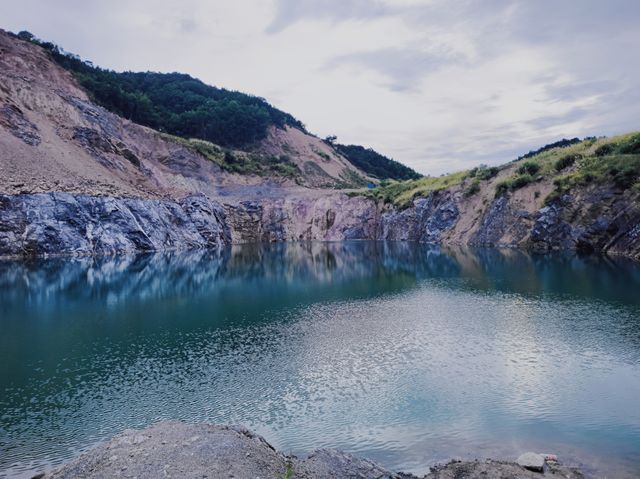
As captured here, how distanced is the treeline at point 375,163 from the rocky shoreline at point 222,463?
139081mm

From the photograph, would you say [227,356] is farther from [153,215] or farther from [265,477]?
[153,215]

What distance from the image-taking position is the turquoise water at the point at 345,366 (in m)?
14.0

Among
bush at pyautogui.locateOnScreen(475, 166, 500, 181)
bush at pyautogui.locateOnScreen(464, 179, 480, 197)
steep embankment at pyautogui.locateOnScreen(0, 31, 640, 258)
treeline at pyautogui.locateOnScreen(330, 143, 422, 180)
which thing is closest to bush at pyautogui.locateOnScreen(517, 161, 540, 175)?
steep embankment at pyautogui.locateOnScreen(0, 31, 640, 258)

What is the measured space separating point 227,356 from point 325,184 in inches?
3753

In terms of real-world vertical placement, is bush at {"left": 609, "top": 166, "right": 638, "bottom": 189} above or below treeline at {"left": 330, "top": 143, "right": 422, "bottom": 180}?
below

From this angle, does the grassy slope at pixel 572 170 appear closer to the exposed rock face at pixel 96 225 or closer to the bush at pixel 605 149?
the bush at pixel 605 149

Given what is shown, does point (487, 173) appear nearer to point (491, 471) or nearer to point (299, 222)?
point (299, 222)

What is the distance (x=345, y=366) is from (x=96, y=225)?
2076 inches

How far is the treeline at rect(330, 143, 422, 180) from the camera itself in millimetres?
151625

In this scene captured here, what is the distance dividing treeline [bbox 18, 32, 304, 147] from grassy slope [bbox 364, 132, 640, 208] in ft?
171

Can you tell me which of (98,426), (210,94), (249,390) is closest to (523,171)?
(249,390)

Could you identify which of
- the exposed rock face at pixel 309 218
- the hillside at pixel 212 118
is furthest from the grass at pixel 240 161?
the exposed rock face at pixel 309 218

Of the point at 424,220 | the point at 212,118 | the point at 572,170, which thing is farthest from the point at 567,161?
the point at 212,118

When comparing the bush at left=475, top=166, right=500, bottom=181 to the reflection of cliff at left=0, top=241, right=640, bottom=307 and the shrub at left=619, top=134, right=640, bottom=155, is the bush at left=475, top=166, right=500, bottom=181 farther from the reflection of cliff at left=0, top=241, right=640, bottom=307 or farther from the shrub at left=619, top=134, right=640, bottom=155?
the shrub at left=619, top=134, right=640, bottom=155
